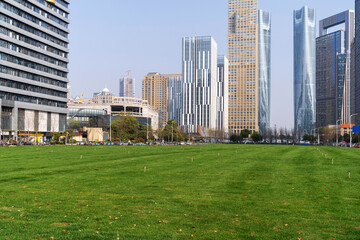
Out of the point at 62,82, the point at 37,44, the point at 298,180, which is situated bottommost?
the point at 298,180

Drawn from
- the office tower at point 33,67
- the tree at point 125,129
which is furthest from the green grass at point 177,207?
the tree at point 125,129

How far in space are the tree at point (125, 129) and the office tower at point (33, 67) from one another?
24.1 m

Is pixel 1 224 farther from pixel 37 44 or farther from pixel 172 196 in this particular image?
pixel 37 44

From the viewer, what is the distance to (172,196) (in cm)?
1806

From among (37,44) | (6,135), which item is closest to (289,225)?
(6,135)

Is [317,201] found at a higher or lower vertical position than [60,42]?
lower

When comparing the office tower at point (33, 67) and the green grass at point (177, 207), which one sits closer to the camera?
the green grass at point (177, 207)

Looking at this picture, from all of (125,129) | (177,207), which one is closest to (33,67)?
(125,129)

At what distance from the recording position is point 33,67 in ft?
399

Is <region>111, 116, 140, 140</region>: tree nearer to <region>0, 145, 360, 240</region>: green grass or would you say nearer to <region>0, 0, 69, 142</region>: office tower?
<region>0, 0, 69, 142</region>: office tower

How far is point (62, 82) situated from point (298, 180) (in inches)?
5027

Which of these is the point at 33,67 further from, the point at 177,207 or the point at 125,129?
the point at 177,207

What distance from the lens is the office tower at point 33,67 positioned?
10956 cm

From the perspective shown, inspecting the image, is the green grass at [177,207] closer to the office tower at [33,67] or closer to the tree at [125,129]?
the office tower at [33,67]
